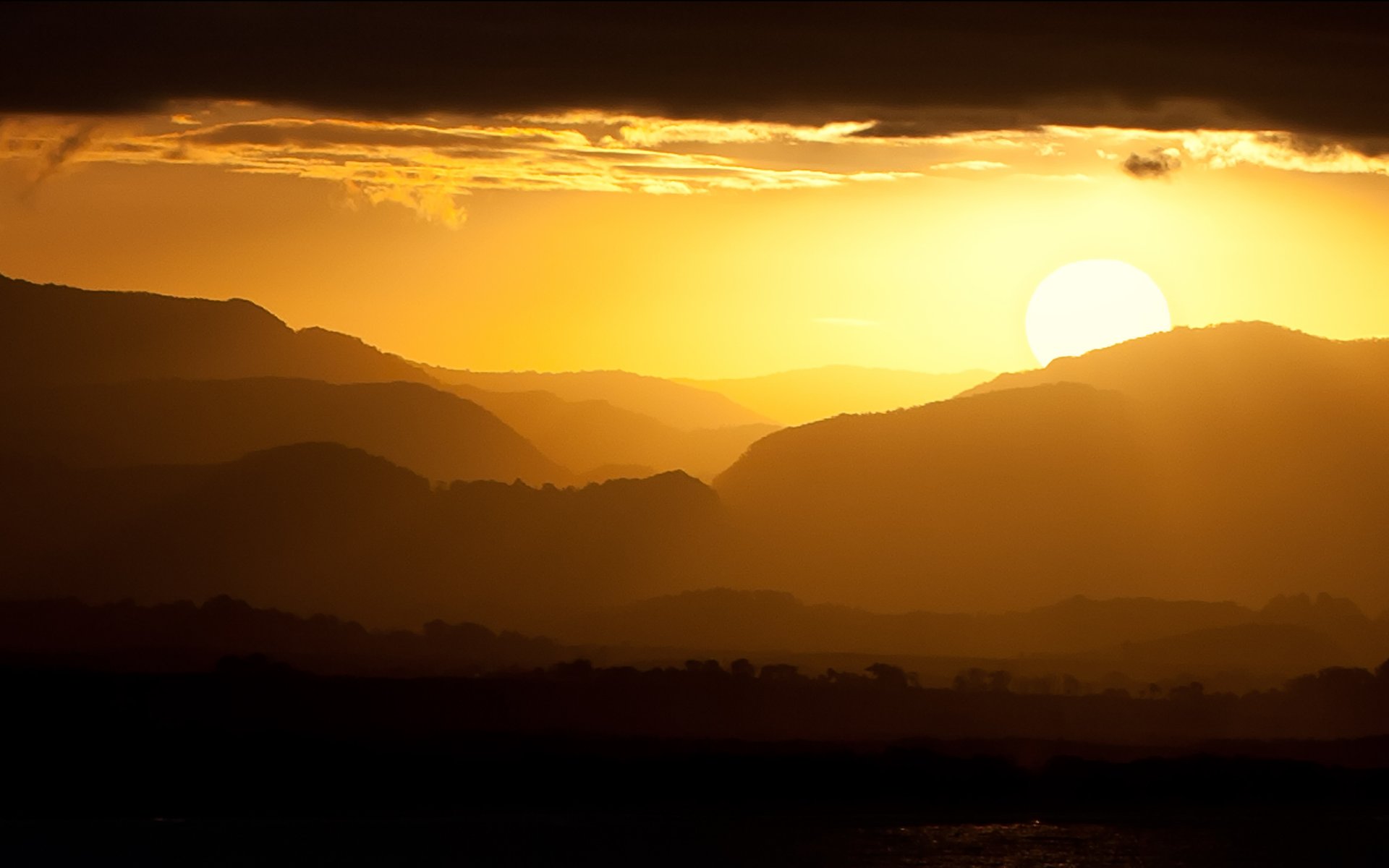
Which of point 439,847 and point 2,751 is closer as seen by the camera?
point 439,847

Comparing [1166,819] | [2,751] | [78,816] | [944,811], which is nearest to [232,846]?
[78,816]

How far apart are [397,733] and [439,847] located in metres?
29.2

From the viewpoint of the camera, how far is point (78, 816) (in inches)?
7156

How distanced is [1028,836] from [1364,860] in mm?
33602

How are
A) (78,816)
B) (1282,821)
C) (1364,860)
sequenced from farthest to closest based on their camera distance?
(1282,821)
(78,816)
(1364,860)

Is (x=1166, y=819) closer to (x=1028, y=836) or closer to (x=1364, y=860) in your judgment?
(x=1028, y=836)

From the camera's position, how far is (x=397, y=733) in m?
197

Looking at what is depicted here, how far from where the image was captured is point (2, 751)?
624 feet

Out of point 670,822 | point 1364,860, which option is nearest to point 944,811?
point 670,822

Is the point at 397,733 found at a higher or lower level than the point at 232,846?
higher

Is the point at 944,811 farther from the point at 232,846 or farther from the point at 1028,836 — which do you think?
the point at 232,846

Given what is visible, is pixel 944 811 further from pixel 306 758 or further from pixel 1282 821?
pixel 306 758

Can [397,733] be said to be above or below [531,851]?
above

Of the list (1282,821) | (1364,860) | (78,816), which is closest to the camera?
(1364,860)
